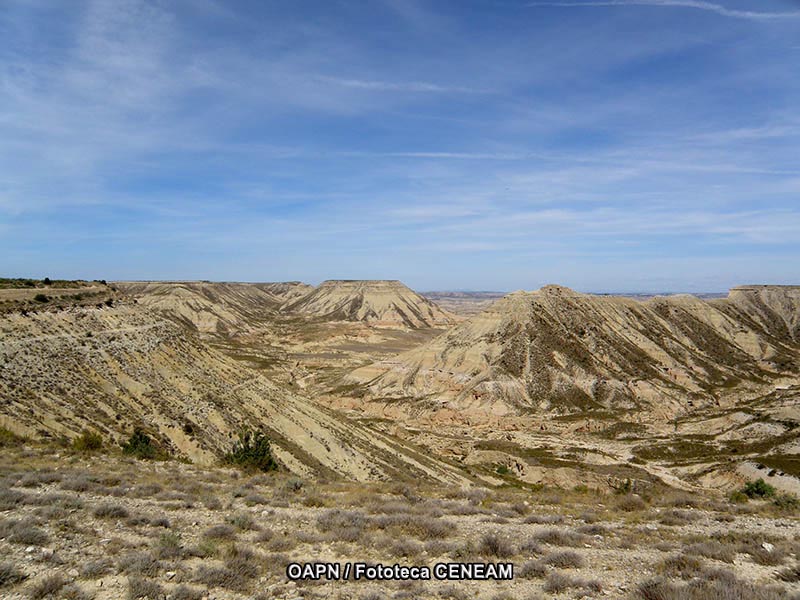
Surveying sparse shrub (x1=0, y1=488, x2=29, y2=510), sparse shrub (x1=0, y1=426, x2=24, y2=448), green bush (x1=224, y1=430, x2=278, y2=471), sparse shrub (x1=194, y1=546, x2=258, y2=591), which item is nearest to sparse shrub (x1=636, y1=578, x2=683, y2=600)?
sparse shrub (x1=194, y1=546, x2=258, y2=591)

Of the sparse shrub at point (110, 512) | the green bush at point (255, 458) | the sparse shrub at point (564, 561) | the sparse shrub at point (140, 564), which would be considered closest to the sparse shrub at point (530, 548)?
the sparse shrub at point (564, 561)

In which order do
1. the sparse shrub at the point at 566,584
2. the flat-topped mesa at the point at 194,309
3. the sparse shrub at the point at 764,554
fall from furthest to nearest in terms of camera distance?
the flat-topped mesa at the point at 194,309
the sparse shrub at the point at 764,554
the sparse shrub at the point at 566,584

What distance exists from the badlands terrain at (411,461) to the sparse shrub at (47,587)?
1.1 inches

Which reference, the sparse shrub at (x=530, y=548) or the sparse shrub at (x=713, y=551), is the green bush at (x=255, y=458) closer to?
the sparse shrub at (x=530, y=548)

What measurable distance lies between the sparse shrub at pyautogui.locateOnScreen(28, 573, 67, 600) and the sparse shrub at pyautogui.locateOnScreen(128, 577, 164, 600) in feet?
3.10

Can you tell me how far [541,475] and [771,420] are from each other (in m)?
32.8

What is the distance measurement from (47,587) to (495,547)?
312 inches

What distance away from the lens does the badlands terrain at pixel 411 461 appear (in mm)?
8328

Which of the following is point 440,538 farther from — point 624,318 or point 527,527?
point 624,318

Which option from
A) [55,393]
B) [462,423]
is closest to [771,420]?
[462,423]

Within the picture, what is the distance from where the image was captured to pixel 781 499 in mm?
15719

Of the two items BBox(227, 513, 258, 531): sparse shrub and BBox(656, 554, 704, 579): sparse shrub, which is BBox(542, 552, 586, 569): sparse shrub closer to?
BBox(656, 554, 704, 579): sparse shrub

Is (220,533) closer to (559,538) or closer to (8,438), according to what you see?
(559,538)

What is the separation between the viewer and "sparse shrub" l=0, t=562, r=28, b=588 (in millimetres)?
6742
